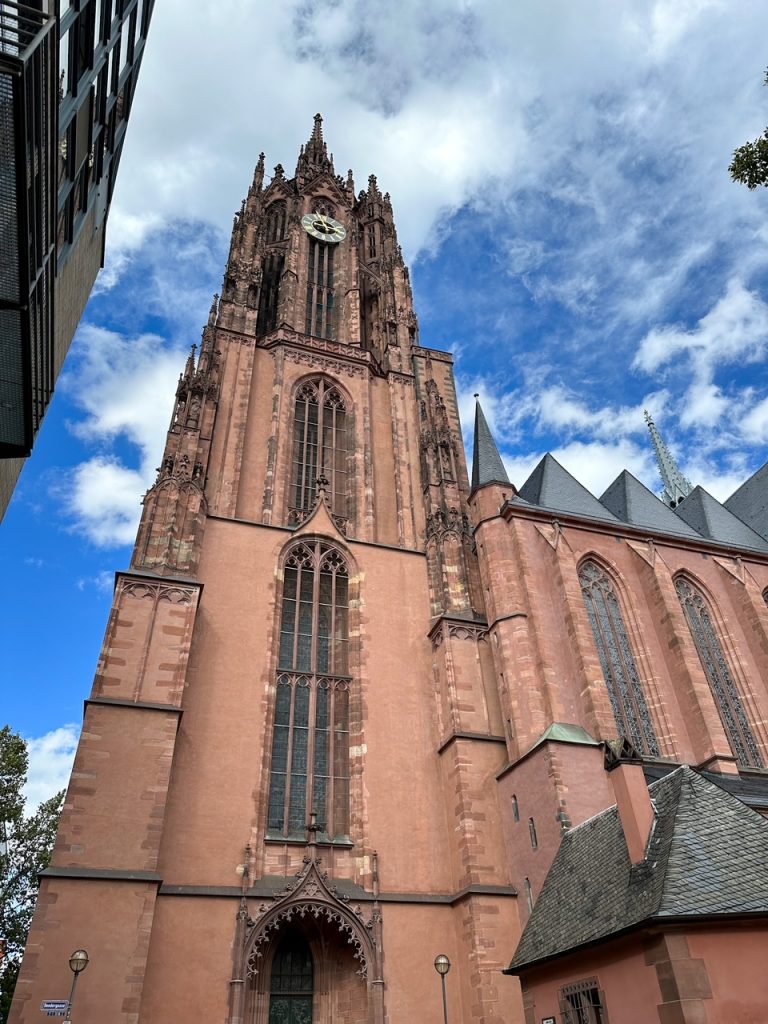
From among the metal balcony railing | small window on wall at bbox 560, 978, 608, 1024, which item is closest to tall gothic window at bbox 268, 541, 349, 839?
small window on wall at bbox 560, 978, 608, 1024

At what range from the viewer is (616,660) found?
2045 cm

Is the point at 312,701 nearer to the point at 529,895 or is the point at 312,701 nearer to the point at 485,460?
the point at 529,895

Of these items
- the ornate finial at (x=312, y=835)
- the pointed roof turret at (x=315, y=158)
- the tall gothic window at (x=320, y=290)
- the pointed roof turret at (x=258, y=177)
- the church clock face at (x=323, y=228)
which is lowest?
the ornate finial at (x=312, y=835)

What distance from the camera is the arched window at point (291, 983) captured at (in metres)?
14.6

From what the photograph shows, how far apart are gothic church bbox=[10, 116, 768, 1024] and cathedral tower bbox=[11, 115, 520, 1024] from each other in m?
0.06

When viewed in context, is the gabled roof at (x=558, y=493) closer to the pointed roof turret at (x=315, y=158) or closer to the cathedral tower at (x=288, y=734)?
the cathedral tower at (x=288, y=734)

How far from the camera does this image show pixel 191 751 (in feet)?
52.4

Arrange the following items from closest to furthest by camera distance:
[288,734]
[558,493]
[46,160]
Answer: [46,160] < [288,734] < [558,493]

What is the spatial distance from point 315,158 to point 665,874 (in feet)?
124

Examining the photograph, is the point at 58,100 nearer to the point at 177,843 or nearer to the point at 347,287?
the point at 177,843

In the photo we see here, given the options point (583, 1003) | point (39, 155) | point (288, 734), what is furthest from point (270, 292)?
point (583, 1003)

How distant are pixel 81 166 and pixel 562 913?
15507 millimetres

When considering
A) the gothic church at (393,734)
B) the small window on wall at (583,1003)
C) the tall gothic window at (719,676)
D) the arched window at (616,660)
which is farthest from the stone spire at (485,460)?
the small window on wall at (583,1003)

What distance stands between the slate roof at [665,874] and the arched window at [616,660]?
6.26 meters
